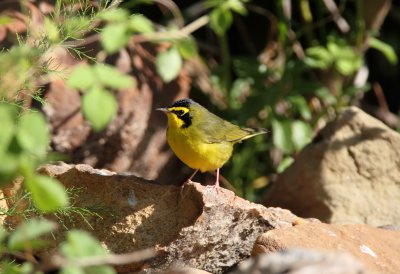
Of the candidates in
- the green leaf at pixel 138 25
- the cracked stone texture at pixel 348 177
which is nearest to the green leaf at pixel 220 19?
the cracked stone texture at pixel 348 177

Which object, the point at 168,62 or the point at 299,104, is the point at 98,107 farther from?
the point at 299,104

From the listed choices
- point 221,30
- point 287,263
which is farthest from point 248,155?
point 287,263

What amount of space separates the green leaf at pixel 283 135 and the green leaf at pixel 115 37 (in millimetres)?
4309

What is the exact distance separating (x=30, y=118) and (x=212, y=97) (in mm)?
5315

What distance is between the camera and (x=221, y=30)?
5.63 meters

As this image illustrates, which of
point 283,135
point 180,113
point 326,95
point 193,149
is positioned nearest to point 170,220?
point 193,149

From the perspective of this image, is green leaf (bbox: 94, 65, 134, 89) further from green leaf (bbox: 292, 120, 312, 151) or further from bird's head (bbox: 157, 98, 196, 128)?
green leaf (bbox: 292, 120, 312, 151)

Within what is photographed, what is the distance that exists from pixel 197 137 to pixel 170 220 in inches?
32.2

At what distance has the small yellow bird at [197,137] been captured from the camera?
198 inches

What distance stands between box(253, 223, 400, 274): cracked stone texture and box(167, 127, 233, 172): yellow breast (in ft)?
3.44

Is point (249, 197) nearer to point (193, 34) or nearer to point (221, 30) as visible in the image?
point (221, 30)

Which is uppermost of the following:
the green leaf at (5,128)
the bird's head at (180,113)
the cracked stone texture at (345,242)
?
the green leaf at (5,128)

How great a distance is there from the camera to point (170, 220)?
4461mm

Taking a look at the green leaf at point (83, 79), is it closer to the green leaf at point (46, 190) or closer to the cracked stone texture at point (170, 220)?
the green leaf at point (46, 190)
